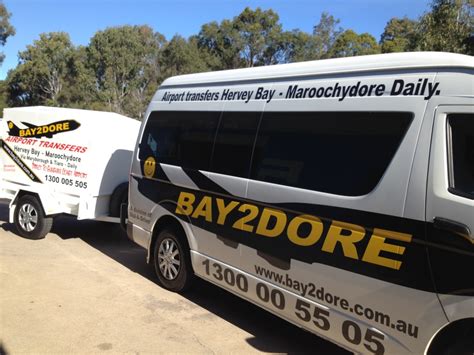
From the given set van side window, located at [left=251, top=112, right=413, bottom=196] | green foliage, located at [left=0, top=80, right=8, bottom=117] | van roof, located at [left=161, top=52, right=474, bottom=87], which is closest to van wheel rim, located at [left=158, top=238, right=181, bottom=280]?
van side window, located at [left=251, top=112, right=413, bottom=196]

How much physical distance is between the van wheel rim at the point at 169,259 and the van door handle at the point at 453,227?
3203mm

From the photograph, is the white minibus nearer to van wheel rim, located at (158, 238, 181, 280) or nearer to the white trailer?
van wheel rim, located at (158, 238, 181, 280)

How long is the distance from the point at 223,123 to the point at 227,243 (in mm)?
1231

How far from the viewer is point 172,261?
17.4ft

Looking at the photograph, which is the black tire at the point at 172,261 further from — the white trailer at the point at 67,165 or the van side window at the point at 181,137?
the white trailer at the point at 67,165

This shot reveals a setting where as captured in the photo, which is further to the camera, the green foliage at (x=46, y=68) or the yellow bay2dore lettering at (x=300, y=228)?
the green foliage at (x=46, y=68)

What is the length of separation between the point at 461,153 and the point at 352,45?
4327cm

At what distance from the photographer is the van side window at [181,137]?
4.79 metres

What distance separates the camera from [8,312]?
15.1 ft

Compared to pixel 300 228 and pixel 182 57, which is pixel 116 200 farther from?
pixel 182 57

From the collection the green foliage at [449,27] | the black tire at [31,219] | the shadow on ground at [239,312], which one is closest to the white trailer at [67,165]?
the black tire at [31,219]

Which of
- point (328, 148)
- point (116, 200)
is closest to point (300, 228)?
point (328, 148)

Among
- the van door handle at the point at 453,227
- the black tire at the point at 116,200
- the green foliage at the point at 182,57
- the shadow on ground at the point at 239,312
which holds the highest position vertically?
the green foliage at the point at 182,57

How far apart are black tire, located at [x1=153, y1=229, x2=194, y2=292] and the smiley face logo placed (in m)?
0.73
